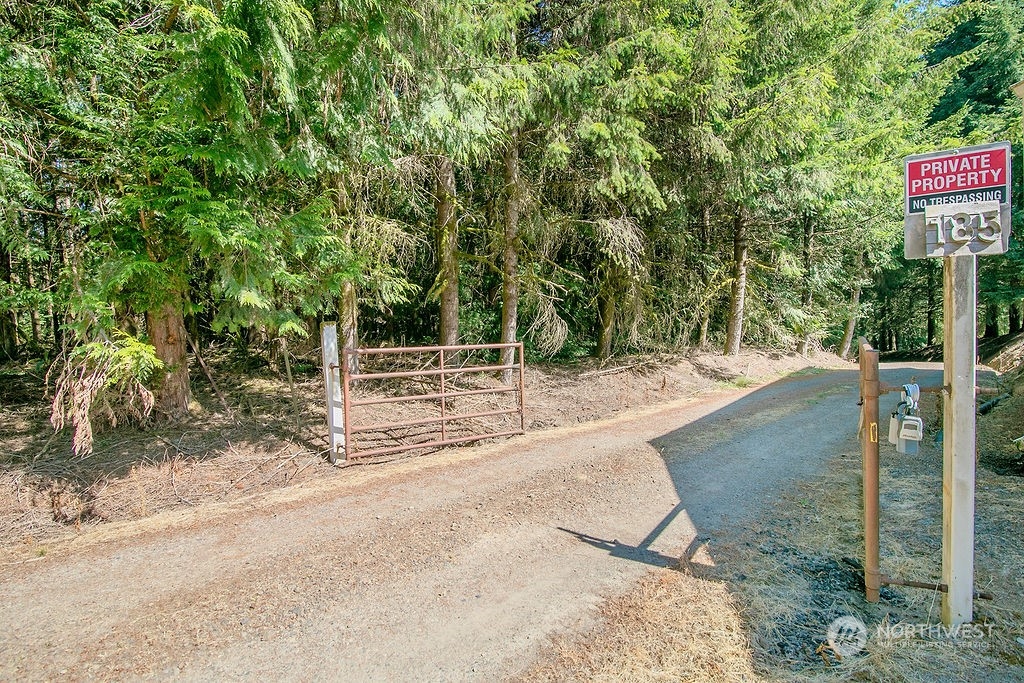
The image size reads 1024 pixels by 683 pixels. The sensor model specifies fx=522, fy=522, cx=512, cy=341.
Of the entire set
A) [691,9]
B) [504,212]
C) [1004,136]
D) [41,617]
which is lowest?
[41,617]

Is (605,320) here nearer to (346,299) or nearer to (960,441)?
(346,299)

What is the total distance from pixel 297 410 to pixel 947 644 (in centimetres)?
685

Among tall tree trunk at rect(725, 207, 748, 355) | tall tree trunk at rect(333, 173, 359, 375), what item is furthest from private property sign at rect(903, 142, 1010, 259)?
tall tree trunk at rect(725, 207, 748, 355)

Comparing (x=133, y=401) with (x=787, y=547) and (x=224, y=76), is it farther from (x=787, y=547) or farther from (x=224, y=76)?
(x=787, y=547)

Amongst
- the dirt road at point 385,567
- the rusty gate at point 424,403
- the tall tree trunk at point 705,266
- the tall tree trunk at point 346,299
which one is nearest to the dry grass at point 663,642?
the dirt road at point 385,567

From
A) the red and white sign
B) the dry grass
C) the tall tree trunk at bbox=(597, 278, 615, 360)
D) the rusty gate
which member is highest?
the red and white sign

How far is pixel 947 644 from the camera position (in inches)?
107

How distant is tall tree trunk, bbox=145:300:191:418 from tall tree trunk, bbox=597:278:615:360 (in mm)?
8158

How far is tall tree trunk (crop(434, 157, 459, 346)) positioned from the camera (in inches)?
347

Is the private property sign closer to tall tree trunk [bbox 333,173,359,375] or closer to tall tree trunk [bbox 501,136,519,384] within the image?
tall tree trunk [bbox 333,173,359,375]

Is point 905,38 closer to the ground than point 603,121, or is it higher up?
higher up

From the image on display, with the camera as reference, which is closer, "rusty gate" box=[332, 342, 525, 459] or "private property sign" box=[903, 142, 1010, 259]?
"private property sign" box=[903, 142, 1010, 259]

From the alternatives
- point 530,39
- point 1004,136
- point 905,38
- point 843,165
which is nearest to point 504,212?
point 530,39

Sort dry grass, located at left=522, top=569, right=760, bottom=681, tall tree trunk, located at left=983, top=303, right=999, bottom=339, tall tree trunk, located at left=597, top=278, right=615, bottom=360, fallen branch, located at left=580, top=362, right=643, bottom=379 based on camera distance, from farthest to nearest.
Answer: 1. tall tree trunk, located at left=983, top=303, right=999, bottom=339
2. tall tree trunk, located at left=597, top=278, right=615, bottom=360
3. fallen branch, located at left=580, top=362, right=643, bottom=379
4. dry grass, located at left=522, top=569, right=760, bottom=681
